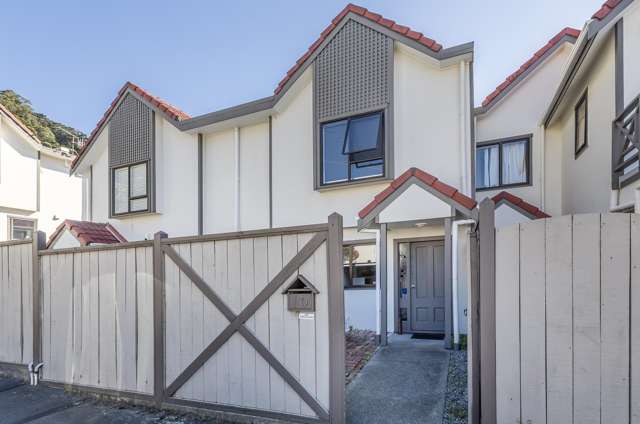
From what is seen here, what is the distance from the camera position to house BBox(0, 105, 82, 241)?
513 inches

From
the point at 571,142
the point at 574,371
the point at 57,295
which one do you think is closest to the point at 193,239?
the point at 57,295

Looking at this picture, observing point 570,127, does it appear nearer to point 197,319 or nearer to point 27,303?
point 197,319

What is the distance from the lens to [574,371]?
9.18 ft

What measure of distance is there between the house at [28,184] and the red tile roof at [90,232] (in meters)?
3.24

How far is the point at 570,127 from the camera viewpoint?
889 centimetres

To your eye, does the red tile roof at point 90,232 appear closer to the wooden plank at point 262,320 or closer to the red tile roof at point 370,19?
the red tile roof at point 370,19

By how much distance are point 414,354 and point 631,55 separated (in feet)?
19.9

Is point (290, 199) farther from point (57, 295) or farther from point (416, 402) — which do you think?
point (416, 402)

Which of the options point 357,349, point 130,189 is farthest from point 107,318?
point 130,189

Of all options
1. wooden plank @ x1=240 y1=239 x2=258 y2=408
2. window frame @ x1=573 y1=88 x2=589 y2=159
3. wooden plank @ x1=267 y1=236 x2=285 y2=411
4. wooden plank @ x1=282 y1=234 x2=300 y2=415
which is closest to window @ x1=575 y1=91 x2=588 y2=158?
window frame @ x1=573 y1=88 x2=589 y2=159

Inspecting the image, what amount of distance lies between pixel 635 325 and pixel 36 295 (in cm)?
797

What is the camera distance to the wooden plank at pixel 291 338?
3961 mm

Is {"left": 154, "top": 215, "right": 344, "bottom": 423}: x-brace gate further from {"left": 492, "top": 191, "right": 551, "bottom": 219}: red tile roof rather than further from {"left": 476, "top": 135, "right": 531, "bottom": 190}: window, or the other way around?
{"left": 476, "top": 135, "right": 531, "bottom": 190}: window

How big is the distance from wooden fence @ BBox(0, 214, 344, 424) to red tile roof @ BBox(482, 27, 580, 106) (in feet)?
28.2
